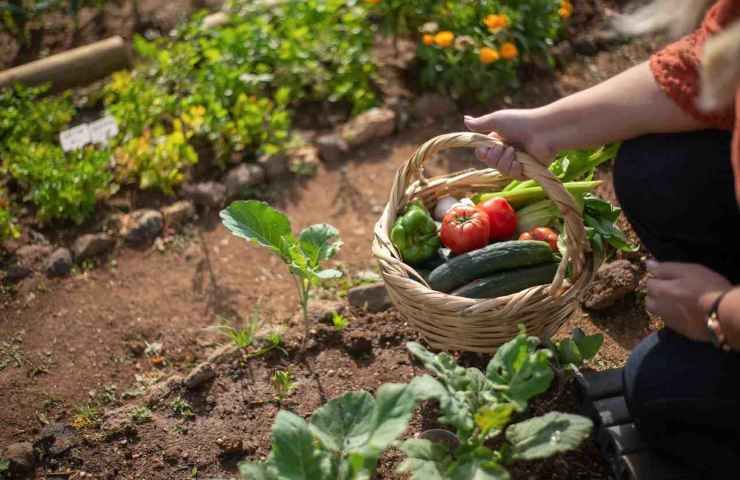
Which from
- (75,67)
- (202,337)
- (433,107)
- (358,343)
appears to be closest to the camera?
(358,343)

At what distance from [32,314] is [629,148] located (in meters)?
2.64

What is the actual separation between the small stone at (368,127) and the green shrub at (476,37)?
34 centimetres

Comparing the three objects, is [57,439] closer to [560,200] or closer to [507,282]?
[507,282]


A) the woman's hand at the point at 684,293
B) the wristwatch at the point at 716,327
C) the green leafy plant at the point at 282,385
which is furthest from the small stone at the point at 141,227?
the wristwatch at the point at 716,327

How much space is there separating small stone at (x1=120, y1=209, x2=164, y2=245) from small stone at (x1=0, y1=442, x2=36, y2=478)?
4.18 ft

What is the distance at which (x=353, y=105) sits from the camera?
175 inches

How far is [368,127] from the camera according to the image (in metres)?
4.25

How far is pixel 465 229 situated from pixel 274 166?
5.52 feet

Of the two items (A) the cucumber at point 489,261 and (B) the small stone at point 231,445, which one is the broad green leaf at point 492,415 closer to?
(A) the cucumber at point 489,261

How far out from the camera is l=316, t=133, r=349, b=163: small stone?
4215 mm

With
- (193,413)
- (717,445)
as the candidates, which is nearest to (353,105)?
(193,413)

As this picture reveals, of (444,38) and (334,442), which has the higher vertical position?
(444,38)

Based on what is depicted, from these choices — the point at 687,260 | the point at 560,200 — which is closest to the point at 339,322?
the point at 560,200

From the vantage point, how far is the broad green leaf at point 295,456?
80.4 inches
